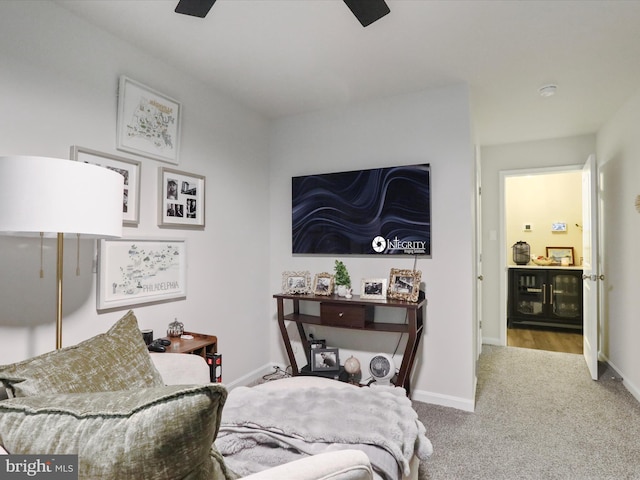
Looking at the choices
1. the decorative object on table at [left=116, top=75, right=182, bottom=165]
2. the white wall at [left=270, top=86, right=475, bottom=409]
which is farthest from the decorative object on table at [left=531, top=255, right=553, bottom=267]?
the decorative object on table at [left=116, top=75, right=182, bottom=165]

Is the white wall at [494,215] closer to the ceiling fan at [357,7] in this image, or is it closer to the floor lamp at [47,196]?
the ceiling fan at [357,7]

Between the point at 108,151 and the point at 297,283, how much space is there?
1.69 meters

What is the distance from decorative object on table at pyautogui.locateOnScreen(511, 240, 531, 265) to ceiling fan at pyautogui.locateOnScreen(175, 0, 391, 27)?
4.79 m

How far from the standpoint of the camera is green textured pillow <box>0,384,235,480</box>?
23.0 inches

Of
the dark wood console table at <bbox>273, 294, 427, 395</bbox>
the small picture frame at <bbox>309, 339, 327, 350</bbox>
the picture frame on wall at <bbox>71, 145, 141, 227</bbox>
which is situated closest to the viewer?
the picture frame on wall at <bbox>71, 145, 141, 227</bbox>

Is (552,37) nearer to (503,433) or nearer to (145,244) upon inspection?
(503,433)

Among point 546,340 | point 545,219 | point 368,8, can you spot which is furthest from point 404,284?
point 545,219

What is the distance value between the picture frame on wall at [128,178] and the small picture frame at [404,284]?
6.03 feet

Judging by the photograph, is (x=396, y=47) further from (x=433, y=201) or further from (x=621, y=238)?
(x=621, y=238)

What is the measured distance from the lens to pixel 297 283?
121 inches

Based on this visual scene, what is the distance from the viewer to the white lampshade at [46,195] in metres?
1.24

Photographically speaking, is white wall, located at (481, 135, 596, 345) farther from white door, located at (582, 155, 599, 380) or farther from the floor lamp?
the floor lamp

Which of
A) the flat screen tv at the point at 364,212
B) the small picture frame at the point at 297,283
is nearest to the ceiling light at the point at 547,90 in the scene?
the flat screen tv at the point at 364,212

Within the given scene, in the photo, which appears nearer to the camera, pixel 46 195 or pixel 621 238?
pixel 46 195
